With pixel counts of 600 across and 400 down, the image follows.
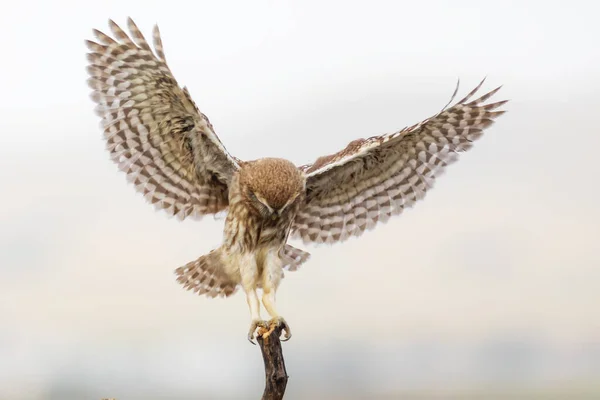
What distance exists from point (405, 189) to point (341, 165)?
3.17 feet

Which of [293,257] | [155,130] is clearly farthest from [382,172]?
[155,130]

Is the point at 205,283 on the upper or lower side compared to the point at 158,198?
lower

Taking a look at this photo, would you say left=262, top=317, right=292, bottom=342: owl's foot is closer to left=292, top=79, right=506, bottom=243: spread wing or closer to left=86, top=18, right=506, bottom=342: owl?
left=86, top=18, right=506, bottom=342: owl

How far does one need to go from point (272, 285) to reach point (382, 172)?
6.28 feet

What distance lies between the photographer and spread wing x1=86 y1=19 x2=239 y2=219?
757 centimetres

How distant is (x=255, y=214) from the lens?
786 cm

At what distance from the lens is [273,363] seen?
7488 millimetres

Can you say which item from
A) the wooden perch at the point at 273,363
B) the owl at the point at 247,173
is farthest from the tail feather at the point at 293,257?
the wooden perch at the point at 273,363

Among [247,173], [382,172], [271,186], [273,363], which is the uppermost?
[382,172]

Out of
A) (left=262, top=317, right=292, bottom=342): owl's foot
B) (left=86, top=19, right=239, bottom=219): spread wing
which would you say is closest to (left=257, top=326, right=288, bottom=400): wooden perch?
(left=262, top=317, right=292, bottom=342): owl's foot

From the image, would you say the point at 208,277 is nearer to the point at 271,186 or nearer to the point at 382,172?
the point at 271,186

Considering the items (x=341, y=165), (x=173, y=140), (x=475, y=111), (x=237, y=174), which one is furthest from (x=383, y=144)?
(x=173, y=140)

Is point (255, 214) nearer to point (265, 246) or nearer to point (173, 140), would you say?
point (265, 246)

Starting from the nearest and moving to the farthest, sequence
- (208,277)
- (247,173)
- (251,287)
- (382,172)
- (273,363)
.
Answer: (273,363)
(247,173)
(251,287)
(208,277)
(382,172)
